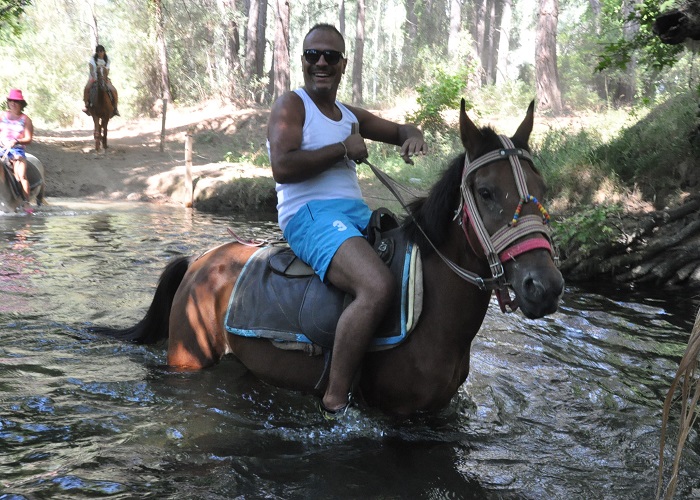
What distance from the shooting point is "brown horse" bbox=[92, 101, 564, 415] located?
10.1 ft

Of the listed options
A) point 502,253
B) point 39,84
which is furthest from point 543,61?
point 39,84

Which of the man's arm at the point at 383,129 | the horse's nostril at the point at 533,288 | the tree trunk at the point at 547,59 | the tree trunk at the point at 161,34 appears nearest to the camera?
the horse's nostril at the point at 533,288

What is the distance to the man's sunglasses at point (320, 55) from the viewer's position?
13.1 ft

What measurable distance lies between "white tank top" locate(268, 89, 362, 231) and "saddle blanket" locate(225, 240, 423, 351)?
0.36 metres

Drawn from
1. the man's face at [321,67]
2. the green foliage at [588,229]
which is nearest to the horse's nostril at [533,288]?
the man's face at [321,67]

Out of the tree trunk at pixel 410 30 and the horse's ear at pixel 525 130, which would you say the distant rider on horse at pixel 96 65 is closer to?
the horse's ear at pixel 525 130

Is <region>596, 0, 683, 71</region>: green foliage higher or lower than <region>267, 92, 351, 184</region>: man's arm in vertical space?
higher

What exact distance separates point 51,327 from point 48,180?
13617 millimetres

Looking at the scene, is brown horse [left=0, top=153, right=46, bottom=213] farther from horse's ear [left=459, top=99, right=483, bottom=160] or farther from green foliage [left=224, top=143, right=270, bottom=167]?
horse's ear [left=459, top=99, right=483, bottom=160]

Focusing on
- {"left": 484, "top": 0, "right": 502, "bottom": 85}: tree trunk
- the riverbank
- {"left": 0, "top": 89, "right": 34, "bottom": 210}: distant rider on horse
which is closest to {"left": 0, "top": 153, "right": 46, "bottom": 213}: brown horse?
{"left": 0, "top": 89, "right": 34, "bottom": 210}: distant rider on horse

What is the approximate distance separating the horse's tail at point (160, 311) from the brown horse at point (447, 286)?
1.29ft

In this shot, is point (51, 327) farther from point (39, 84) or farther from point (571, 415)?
point (39, 84)

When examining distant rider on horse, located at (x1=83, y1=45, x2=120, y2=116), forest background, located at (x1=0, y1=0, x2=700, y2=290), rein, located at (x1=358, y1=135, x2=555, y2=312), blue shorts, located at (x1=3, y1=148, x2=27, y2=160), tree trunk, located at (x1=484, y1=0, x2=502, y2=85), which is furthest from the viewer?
tree trunk, located at (x1=484, y1=0, x2=502, y2=85)

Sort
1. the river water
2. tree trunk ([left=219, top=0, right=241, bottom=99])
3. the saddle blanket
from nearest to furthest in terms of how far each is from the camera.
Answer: the river water, the saddle blanket, tree trunk ([left=219, top=0, right=241, bottom=99])
